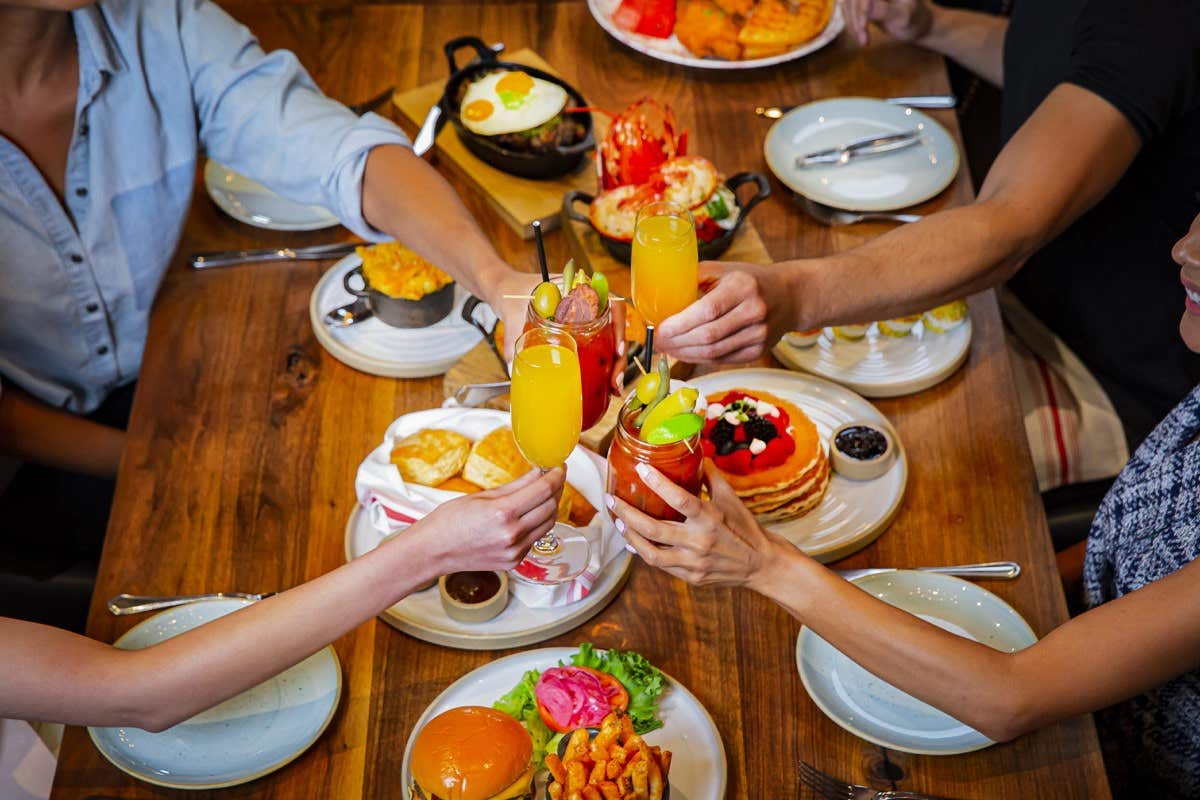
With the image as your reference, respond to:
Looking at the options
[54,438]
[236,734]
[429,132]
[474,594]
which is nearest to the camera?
[236,734]

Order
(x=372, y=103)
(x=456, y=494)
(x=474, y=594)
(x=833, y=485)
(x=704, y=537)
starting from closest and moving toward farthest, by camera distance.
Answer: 1. (x=704, y=537)
2. (x=474, y=594)
3. (x=456, y=494)
4. (x=833, y=485)
5. (x=372, y=103)

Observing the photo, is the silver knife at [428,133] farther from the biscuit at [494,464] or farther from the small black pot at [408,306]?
the biscuit at [494,464]

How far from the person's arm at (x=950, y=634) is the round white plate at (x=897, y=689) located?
0.28 feet

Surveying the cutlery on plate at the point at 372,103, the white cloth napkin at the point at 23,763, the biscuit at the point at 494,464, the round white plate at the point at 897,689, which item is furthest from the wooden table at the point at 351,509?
the white cloth napkin at the point at 23,763

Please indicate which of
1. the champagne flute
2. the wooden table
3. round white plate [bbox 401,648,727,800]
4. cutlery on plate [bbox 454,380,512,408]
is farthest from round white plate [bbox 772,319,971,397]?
round white plate [bbox 401,648,727,800]

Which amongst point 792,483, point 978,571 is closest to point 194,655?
point 792,483

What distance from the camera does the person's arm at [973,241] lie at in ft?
6.58

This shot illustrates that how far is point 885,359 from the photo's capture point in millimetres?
2141

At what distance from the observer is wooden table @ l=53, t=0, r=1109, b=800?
1.55m

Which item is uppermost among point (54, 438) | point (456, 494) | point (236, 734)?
point (456, 494)

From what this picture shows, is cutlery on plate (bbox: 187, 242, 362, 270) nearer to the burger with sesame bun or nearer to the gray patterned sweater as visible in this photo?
the burger with sesame bun

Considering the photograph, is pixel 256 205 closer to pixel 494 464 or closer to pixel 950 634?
pixel 494 464

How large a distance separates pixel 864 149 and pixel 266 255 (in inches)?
55.9

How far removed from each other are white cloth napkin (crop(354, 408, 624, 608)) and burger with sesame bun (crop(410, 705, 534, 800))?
11.6 inches
